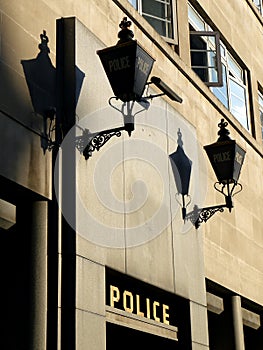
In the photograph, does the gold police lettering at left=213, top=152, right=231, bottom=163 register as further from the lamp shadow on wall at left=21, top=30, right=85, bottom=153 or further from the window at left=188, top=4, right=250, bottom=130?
the lamp shadow on wall at left=21, top=30, right=85, bottom=153

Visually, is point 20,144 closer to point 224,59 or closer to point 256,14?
point 224,59

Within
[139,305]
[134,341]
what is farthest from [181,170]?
[134,341]

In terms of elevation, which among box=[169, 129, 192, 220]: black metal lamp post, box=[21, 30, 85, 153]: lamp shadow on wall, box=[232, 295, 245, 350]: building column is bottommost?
box=[232, 295, 245, 350]: building column

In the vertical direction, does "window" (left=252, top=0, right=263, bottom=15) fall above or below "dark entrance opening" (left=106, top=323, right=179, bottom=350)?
above

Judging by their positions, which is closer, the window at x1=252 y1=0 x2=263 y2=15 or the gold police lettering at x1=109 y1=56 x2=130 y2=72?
the gold police lettering at x1=109 y1=56 x2=130 y2=72

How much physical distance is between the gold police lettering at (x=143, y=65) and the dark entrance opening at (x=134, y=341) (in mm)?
3253

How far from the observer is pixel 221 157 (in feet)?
39.7

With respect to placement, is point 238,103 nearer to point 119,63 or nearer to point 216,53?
point 216,53

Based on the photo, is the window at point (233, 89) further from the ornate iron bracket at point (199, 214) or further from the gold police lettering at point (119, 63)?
the gold police lettering at point (119, 63)

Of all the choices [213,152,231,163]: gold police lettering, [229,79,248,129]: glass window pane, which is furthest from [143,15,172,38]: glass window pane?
[229,79,248,129]: glass window pane

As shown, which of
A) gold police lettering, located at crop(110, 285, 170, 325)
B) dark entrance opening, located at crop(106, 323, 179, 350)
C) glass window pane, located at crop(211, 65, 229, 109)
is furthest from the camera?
glass window pane, located at crop(211, 65, 229, 109)

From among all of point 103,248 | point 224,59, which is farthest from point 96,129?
point 224,59

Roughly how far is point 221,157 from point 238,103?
5.15 metres

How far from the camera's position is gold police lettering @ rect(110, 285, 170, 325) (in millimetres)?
9805
